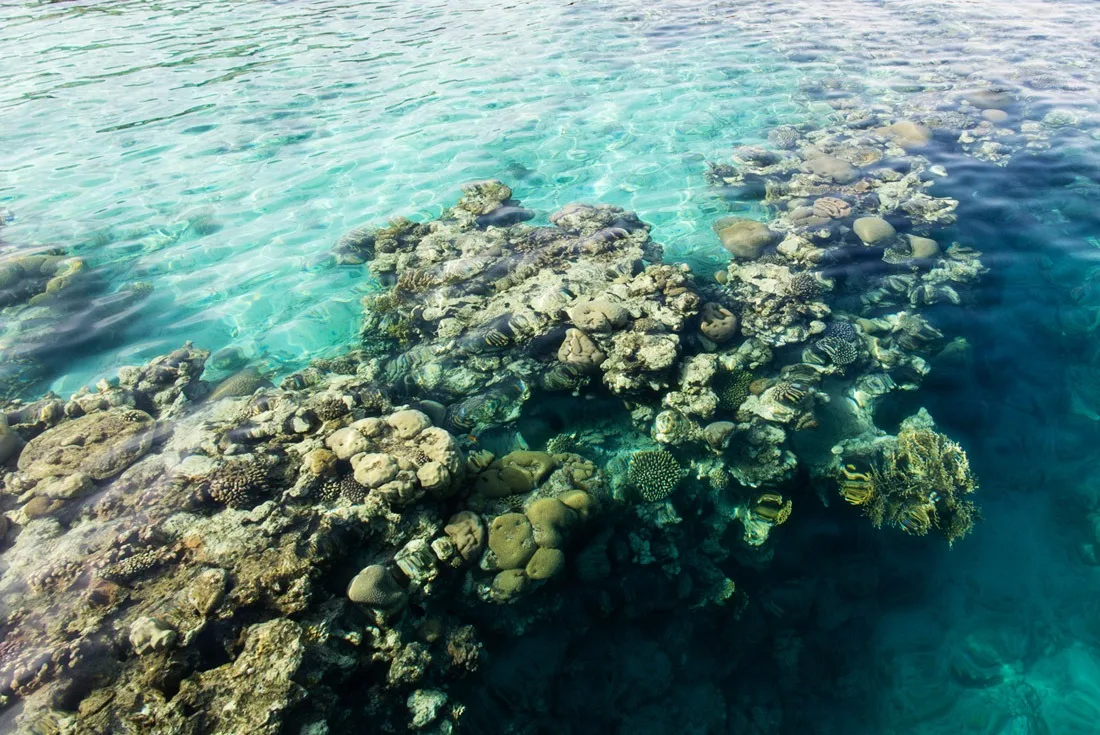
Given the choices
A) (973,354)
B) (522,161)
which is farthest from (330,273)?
(973,354)

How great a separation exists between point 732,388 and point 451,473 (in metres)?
3.93

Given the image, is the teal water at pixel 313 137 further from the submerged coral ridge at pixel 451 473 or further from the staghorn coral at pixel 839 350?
the staghorn coral at pixel 839 350

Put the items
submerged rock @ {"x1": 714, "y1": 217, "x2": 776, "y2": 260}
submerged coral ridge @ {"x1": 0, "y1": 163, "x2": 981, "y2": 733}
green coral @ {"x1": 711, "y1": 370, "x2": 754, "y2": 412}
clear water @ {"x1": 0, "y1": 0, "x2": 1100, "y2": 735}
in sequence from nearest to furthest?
submerged coral ridge @ {"x1": 0, "y1": 163, "x2": 981, "y2": 733}
clear water @ {"x1": 0, "y1": 0, "x2": 1100, "y2": 735}
green coral @ {"x1": 711, "y1": 370, "x2": 754, "y2": 412}
submerged rock @ {"x1": 714, "y1": 217, "x2": 776, "y2": 260}

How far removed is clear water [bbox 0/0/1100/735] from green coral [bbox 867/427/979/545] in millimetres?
474

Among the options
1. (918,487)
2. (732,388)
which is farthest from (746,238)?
(918,487)

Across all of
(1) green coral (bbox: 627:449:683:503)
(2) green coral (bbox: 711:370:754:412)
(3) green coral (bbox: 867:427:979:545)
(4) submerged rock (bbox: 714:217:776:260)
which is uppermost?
(4) submerged rock (bbox: 714:217:776:260)

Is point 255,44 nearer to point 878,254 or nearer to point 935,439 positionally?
point 878,254

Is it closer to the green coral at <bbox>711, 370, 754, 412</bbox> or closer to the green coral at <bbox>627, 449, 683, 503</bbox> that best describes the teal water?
the green coral at <bbox>711, 370, 754, 412</bbox>

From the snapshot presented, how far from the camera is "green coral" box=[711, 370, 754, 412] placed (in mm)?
7254

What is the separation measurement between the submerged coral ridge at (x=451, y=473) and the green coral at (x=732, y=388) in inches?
1.2

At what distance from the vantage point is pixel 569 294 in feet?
27.1

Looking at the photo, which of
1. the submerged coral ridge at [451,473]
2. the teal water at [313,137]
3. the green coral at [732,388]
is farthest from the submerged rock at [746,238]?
the green coral at [732,388]

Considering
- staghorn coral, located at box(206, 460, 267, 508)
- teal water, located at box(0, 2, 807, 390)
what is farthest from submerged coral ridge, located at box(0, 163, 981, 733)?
teal water, located at box(0, 2, 807, 390)

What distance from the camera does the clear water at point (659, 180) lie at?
6.98 metres
